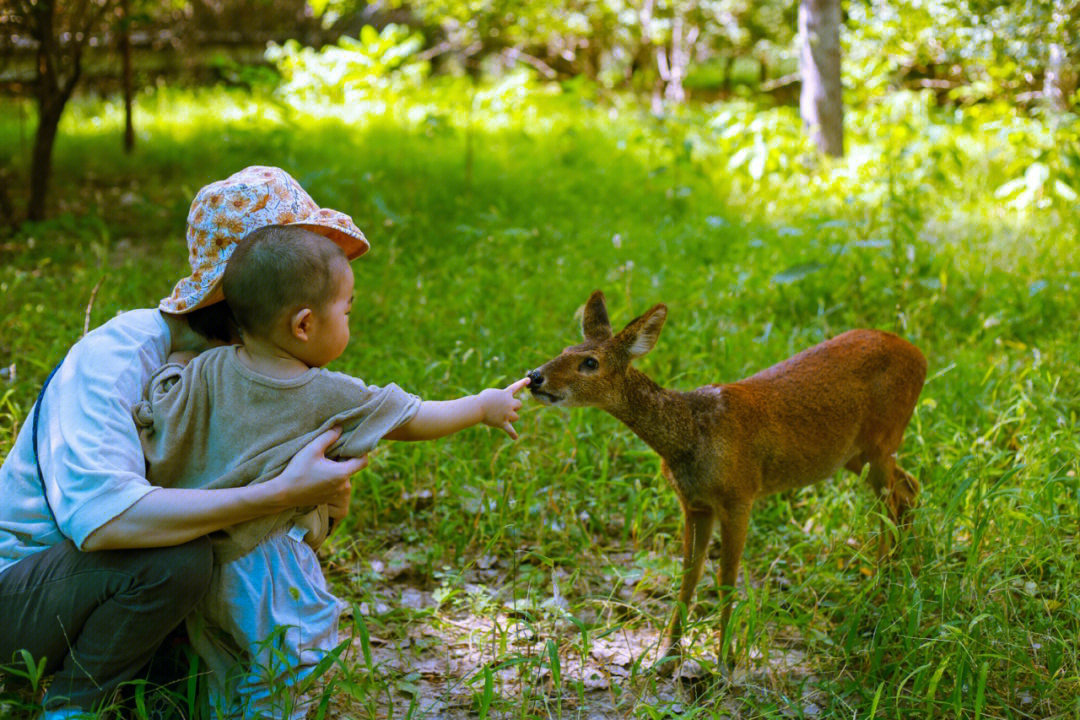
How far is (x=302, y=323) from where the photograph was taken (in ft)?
8.14

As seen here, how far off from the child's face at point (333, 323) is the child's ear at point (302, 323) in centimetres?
1

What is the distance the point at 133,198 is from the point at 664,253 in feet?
13.2

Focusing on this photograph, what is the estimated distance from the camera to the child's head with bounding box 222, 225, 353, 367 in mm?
2434

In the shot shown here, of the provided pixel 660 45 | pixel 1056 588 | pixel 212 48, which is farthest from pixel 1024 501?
pixel 212 48

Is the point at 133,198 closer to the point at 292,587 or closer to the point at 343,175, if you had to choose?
the point at 343,175

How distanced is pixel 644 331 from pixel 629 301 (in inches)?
71.0

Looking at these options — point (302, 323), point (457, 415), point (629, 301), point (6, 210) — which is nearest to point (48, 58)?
point (6, 210)

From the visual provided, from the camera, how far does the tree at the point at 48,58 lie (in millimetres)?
6555

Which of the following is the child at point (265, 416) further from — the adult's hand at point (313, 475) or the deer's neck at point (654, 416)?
the deer's neck at point (654, 416)

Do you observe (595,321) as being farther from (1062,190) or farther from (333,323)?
(1062,190)

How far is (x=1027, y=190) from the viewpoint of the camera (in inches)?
277

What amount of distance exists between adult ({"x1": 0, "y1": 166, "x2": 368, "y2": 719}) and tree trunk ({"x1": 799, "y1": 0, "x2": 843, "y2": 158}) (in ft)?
22.2

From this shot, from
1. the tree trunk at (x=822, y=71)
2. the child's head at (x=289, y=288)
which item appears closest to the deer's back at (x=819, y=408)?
the child's head at (x=289, y=288)

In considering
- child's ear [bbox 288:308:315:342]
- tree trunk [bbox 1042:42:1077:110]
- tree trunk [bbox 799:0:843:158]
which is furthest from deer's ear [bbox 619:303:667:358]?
tree trunk [bbox 799:0:843:158]
